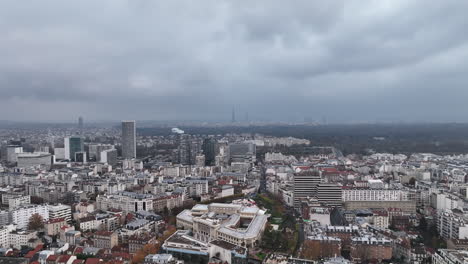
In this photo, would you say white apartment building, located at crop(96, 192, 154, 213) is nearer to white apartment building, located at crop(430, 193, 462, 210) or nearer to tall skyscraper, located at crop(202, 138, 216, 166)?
white apartment building, located at crop(430, 193, 462, 210)

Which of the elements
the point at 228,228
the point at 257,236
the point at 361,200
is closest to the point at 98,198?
the point at 228,228


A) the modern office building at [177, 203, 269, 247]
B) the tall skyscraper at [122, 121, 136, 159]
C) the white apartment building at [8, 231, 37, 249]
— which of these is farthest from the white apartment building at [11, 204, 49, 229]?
the tall skyscraper at [122, 121, 136, 159]

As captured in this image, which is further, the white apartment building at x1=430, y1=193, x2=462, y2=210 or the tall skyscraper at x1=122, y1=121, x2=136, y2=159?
the tall skyscraper at x1=122, y1=121, x2=136, y2=159

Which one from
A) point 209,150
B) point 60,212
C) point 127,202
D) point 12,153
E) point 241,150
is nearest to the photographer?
point 60,212

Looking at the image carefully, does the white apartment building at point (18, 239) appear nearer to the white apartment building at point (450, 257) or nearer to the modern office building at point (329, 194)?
the modern office building at point (329, 194)

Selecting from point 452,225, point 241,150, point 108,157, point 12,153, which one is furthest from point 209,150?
point 452,225

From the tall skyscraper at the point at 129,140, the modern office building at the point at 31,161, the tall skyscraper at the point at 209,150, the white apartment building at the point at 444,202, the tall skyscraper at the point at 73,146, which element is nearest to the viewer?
the white apartment building at the point at 444,202

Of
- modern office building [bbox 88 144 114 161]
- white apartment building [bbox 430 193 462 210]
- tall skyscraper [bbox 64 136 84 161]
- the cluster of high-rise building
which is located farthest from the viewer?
tall skyscraper [bbox 64 136 84 161]

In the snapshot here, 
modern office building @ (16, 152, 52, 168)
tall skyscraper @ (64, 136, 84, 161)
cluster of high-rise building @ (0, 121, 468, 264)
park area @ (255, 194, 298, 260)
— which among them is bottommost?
park area @ (255, 194, 298, 260)

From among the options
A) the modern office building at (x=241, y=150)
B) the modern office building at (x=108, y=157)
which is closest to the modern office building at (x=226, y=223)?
the modern office building at (x=108, y=157)

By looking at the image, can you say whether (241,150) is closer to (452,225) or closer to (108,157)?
(108,157)
